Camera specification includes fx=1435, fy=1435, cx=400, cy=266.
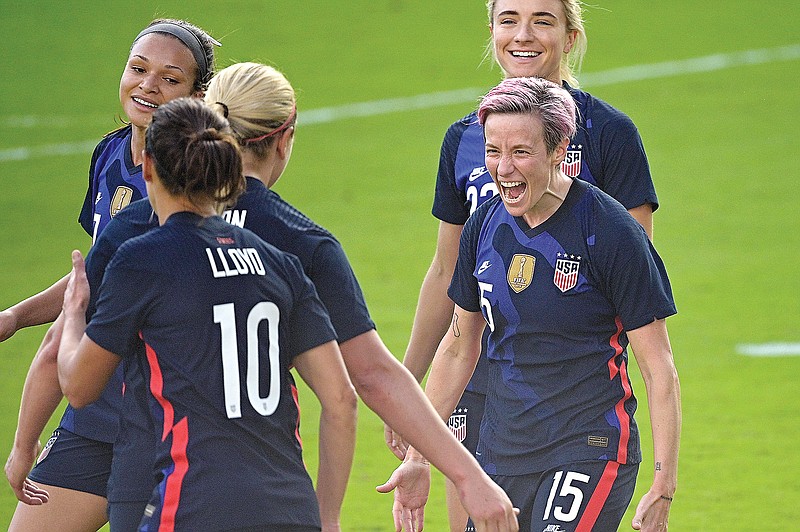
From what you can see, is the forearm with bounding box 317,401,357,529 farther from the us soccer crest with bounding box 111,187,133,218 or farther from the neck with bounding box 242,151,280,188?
the us soccer crest with bounding box 111,187,133,218

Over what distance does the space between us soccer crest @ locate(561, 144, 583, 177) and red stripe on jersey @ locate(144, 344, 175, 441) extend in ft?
6.41

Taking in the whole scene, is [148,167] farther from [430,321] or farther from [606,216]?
[430,321]

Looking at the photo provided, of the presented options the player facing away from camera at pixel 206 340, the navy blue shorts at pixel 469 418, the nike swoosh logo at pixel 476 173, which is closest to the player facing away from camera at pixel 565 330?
the nike swoosh logo at pixel 476 173

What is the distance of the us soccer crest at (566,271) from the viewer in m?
4.27

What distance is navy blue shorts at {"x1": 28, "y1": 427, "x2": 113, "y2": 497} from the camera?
15.3 feet

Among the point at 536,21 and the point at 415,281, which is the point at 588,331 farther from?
the point at 415,281

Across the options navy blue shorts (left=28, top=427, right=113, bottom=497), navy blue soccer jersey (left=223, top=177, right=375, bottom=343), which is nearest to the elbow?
navy blue soccer jersey (left=223, top=177, right=375, bottom=343)

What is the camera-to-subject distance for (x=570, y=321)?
4.28 m

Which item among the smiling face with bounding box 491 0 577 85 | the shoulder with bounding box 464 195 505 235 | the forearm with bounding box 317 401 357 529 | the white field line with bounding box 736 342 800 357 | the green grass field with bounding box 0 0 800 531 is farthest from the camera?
the white field line with bounding box 736 342 800 357

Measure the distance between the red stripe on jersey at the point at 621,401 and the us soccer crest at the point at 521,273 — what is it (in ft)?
0.97

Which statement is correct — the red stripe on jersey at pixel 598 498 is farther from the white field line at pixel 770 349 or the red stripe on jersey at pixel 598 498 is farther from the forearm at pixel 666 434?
the white field line at pixel 770 349

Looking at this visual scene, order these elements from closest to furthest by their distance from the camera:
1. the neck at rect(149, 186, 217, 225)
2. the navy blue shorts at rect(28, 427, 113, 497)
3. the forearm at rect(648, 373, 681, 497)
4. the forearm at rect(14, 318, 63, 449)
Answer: the neck at rect(149, 186, 217, 225) → the forearm at rect(14, 318, 63, 449) → the forearm at rect(648, 373, 681, 497) → the navy blue shorts at rect(28, 427, 113, 497)

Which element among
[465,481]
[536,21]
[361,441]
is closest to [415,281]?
[361,441]

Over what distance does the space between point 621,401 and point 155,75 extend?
1.80m
